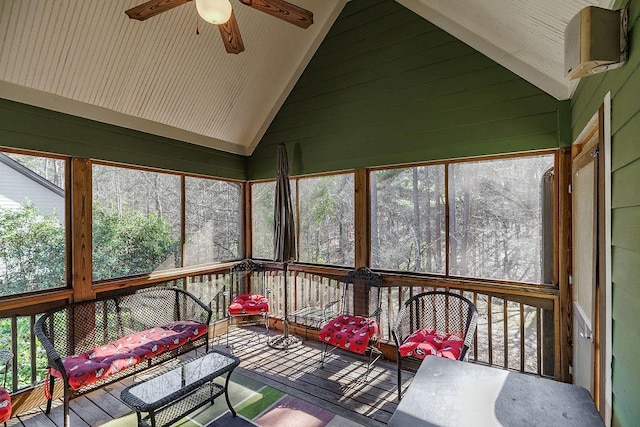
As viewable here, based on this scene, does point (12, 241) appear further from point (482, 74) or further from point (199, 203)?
point (482, 74)

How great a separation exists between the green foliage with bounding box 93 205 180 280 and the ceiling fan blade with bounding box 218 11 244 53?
231 cm

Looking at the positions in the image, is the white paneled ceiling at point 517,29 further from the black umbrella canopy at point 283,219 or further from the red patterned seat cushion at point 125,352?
the red patterned seat cushion at point 125,352

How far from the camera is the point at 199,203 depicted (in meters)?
4.57

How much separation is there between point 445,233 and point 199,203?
3.32 m

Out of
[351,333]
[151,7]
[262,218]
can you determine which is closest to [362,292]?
[351,333]

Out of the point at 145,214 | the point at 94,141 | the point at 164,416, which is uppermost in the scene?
the point at 94,141

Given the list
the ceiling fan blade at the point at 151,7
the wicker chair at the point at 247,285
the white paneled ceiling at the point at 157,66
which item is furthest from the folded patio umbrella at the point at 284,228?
the ceiling fan blade at the point at 151,7

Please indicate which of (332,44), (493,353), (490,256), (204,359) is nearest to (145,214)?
(204,359)

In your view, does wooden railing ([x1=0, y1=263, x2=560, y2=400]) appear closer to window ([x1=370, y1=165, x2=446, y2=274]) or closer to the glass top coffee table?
window ([x1=370, y1=165, x2=446, y2=274])

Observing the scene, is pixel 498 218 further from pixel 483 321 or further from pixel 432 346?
pixel 432 346

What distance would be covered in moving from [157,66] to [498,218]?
13.3 feet

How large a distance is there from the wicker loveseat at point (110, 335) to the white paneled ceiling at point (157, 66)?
2.06m

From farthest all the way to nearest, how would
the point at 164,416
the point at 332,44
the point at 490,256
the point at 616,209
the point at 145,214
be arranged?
the point at 332,44 < the point at 145,214 < the point at 490,256 < the point at 164,416 < the point at 616,209

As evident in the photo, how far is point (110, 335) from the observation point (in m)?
3.48
